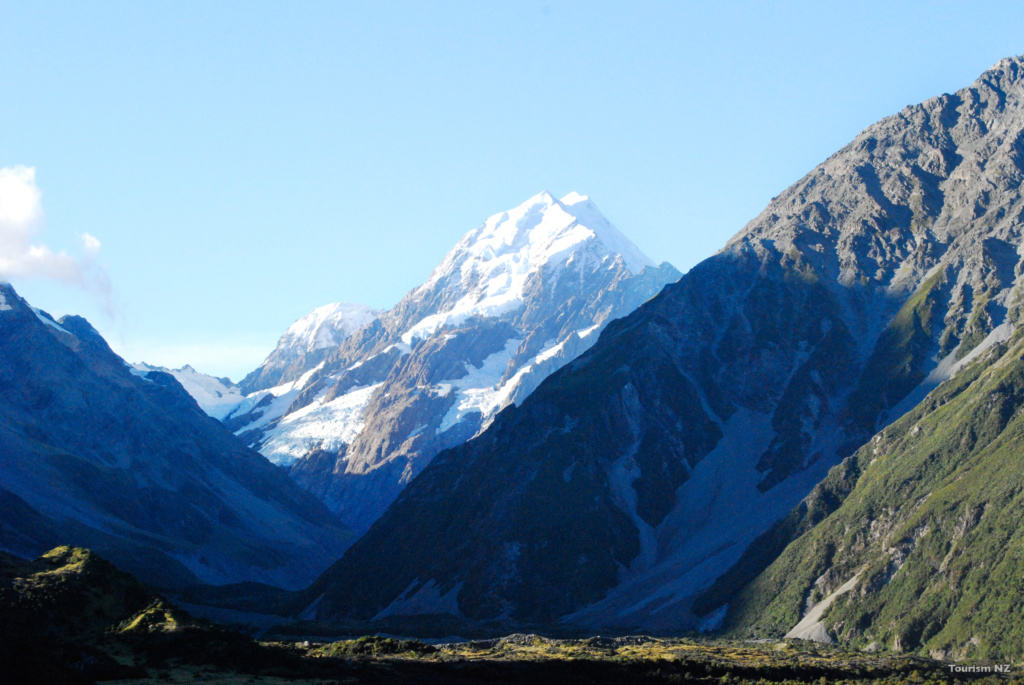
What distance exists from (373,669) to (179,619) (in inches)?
854

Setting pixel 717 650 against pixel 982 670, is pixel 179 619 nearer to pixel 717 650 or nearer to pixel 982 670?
pixel 717 650

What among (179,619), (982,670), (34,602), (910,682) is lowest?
(982,670)

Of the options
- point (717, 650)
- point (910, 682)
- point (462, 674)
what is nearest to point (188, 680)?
point (462, 674)

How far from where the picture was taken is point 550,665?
145875 mm

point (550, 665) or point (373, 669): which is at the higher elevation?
point (373, 669)

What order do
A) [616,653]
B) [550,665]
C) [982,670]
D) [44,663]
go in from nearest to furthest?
[44,663] < [550,665] < [616,653] < [982,670]

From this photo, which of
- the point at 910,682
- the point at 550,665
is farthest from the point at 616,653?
the point at 910,682

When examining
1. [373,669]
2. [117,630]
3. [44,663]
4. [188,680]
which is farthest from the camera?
[373,669]

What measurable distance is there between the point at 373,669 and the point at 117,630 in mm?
27573

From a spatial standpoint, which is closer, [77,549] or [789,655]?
[77,549]

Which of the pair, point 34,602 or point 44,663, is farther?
point 34,602

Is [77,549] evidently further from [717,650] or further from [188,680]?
[717,650]

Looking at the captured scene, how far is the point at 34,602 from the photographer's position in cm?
12019

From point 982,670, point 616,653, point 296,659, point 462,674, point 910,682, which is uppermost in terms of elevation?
point 296,659
